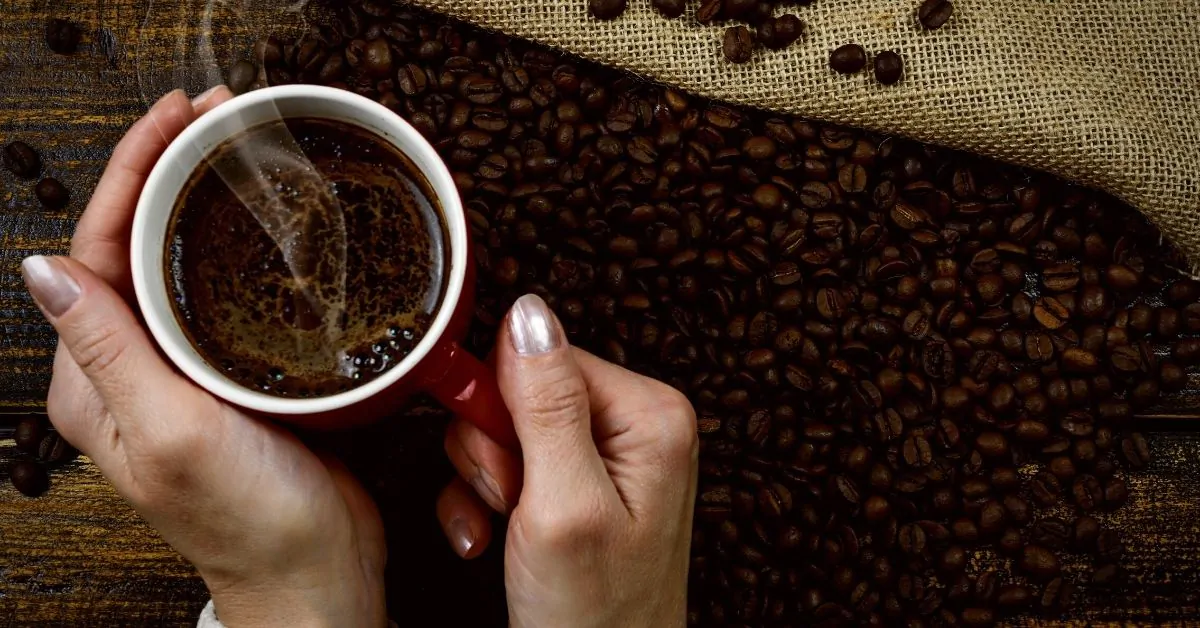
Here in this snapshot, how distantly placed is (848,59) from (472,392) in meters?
0.77

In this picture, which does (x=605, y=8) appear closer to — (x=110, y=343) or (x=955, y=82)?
(x=955, y=82)

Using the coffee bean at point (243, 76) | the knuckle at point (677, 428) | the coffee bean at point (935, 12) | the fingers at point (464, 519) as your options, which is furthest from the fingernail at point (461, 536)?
the coffee bean at point (935, 12)

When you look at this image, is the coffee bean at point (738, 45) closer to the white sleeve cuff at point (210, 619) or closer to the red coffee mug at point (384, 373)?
the red coffee mug at point (384, 373)

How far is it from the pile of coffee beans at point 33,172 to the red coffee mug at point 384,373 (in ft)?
1.90

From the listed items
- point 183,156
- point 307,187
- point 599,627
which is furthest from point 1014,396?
point 183,156

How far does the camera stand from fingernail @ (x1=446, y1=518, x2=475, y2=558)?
4.09ft

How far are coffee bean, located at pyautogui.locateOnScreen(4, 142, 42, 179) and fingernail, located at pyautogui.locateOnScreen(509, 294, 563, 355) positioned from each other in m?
0.91

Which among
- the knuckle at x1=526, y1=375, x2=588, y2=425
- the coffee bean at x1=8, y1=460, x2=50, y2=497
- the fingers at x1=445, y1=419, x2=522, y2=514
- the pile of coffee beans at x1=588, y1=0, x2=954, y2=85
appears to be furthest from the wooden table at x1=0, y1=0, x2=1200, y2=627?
the pile of coffee beans at x1=588, y1=0, x2=954, y2=85

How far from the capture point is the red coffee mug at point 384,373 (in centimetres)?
85

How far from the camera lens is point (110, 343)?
884mm

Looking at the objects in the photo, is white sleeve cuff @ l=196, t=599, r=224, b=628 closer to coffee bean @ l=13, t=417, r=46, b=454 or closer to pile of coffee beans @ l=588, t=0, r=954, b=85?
coffee bean @ l=13, t=417, r=46, b=454

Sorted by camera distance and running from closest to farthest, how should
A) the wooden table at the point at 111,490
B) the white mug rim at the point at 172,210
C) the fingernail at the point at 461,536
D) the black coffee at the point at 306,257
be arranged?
1. the white mug rim at the point at 172,210
2. the black coffee at the point at 306,257
3. the fingernail at the point at 461,536
4. the wooden table at the point at 111,490

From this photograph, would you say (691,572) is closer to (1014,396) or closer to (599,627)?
(599,627)

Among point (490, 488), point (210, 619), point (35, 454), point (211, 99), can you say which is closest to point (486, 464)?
point (490, 488)
